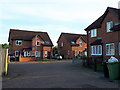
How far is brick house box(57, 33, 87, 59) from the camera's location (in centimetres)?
4297

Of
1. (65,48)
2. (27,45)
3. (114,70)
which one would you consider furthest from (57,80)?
(65,48)

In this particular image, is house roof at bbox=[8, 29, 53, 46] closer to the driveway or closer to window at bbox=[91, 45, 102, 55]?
window at bbox=[91, 45, 102, 55]

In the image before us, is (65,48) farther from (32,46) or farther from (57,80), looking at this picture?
(57,80)

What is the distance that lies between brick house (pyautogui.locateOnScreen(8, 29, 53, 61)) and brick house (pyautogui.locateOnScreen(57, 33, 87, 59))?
638 centimetres

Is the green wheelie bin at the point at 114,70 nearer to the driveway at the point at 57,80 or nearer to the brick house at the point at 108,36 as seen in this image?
the driveway at the point at 57,80

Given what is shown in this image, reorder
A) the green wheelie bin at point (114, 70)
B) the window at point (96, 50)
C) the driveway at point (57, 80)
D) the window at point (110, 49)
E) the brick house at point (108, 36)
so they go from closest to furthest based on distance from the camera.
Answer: the driveway at point (57, 80)
the green wheelie bin at point (114, 70)
the brick house at point (108, 36)
the window at point (110, 49)
the window at point (96, 50)

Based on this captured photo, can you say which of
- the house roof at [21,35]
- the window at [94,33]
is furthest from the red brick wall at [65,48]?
the window at [94,33]

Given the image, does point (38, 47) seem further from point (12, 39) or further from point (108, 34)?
point (108, 34)

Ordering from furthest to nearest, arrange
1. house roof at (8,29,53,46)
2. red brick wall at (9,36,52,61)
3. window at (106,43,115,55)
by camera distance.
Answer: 1. house roof at (8,29,53,46)
2. red brick wall at (9,36,52,61)
3. window at (106,43,115,55)

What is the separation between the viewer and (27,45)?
127 feet

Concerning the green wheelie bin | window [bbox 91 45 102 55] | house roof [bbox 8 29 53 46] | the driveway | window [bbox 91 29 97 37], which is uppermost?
house roof [bbox 8 29 53 46]

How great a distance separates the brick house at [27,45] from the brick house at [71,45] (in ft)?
20.9

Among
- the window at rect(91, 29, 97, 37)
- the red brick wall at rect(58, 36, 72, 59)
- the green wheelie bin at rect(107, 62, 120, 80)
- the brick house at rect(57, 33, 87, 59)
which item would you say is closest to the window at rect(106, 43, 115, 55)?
the window at rect(91, 29, 97, 37)

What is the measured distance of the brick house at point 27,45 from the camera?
36891mm
